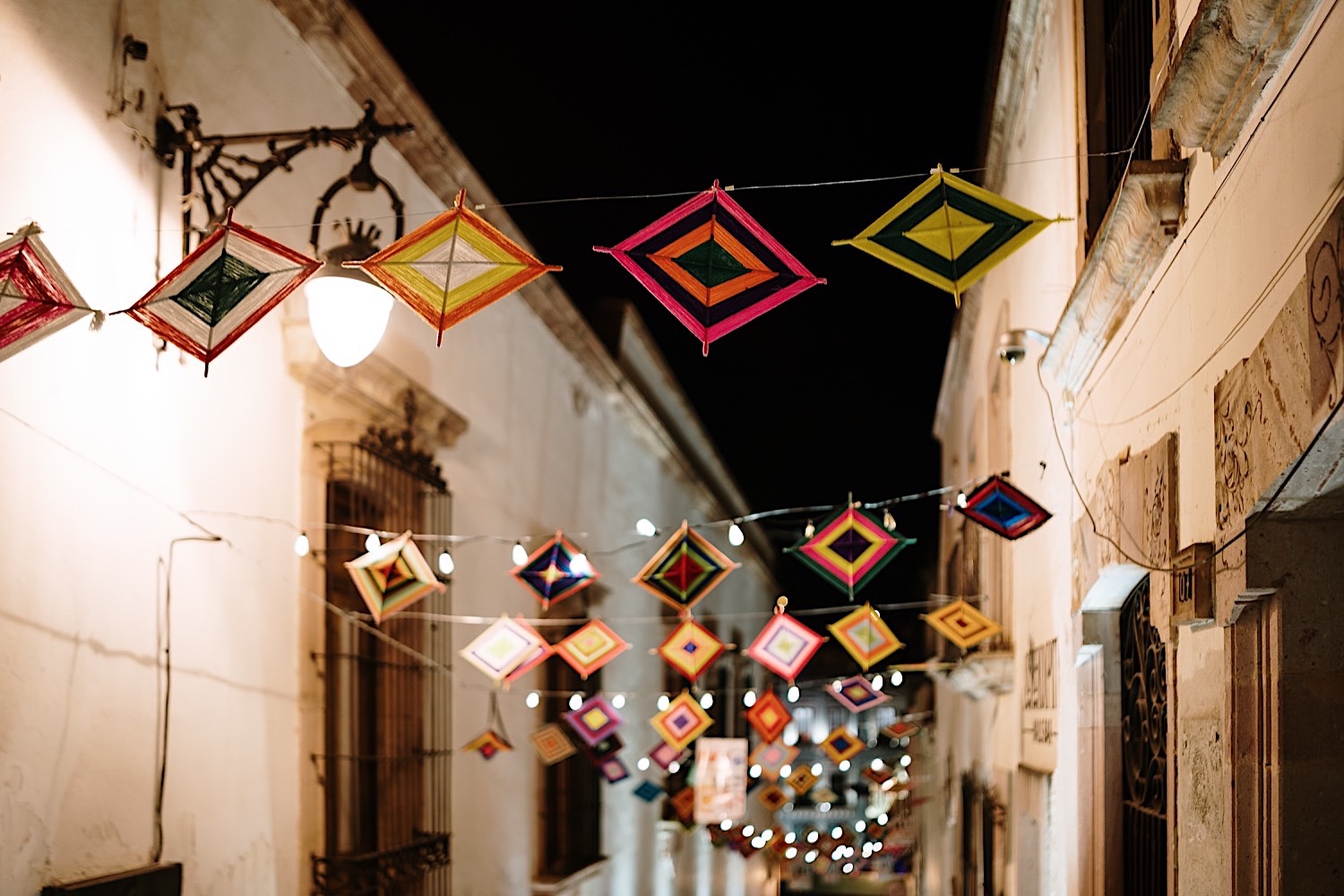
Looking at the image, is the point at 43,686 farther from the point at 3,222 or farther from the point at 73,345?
the point at 3,222

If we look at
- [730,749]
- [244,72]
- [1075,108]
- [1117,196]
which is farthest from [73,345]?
[730,749]

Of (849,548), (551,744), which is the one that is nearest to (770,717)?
(551,744)

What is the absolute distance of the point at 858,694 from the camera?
13859 mm

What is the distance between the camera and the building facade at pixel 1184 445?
3.55 m

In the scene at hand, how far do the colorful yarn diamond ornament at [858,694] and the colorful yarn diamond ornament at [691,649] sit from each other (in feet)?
10.2

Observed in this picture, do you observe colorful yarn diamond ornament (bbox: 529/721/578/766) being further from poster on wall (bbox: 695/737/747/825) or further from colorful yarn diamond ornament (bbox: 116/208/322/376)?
colorful yarn diamond ornament (bbox: 116/208/322/376)

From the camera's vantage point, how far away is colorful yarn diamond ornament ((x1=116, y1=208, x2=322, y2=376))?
542 centimetres

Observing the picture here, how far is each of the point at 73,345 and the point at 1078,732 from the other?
496 cm

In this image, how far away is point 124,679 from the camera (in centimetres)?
658

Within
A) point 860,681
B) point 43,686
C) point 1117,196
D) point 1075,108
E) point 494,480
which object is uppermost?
point 1075,108

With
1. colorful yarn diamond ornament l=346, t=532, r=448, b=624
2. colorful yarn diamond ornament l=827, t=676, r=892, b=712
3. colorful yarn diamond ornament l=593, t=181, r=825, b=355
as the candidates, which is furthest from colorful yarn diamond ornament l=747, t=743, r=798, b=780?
colorful yarn diamond ornament l=593, t=181, r=825, b=355

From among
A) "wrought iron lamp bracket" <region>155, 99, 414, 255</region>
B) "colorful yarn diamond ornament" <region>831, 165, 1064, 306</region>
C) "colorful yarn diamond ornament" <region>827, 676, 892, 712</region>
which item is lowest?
"colorful yarn diamond ornament" <region>827, 676, 892, 712</region>

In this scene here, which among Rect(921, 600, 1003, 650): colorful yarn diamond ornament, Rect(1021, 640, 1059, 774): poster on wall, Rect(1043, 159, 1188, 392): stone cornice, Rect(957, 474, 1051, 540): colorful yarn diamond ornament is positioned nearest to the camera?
Rect(1043, 159, 1188, 392): stone cornice

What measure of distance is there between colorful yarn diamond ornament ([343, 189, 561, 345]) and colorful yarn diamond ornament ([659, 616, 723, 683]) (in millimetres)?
5505
